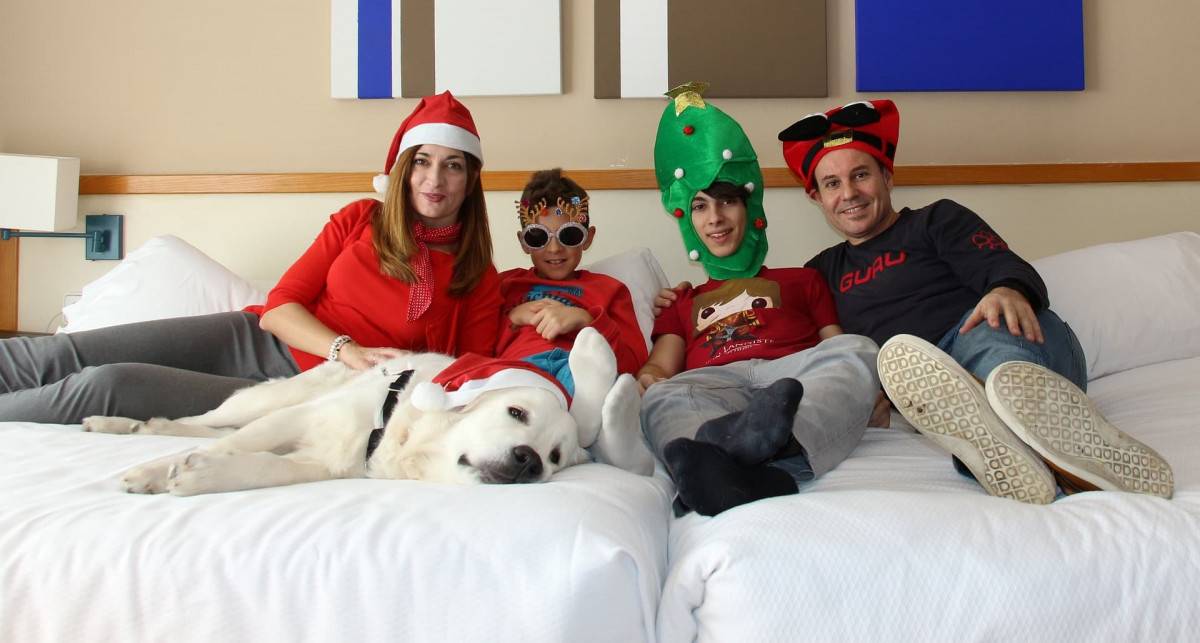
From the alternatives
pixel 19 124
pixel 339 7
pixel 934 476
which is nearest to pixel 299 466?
pixel 934 476

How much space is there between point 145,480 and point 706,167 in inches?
64.4

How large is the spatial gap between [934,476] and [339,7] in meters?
2.63

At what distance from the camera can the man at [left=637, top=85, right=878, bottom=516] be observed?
4.34ft

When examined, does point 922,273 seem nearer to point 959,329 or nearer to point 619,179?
point 959,329

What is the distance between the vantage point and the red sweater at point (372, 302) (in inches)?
84.9

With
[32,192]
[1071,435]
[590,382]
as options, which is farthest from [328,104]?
[1071,435]

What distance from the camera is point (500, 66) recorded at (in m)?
2.97

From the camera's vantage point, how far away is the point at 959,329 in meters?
1.78

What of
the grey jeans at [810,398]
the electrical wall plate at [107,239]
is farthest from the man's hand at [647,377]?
the electrical wall plate at [107,239]

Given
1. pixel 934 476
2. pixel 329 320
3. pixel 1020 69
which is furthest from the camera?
pixel 1020 69

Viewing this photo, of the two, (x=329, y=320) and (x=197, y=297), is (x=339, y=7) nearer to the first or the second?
(x=197, y=297)

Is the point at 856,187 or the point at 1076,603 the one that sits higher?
the point at 856,187

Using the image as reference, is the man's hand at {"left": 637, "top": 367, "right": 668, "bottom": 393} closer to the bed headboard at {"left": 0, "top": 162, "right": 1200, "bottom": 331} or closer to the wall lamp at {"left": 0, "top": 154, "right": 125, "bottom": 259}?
the bed headboard at {"left": 0, "top": 162, "right": 1200, "bottom": 331}

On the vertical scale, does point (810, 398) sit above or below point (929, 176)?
below
